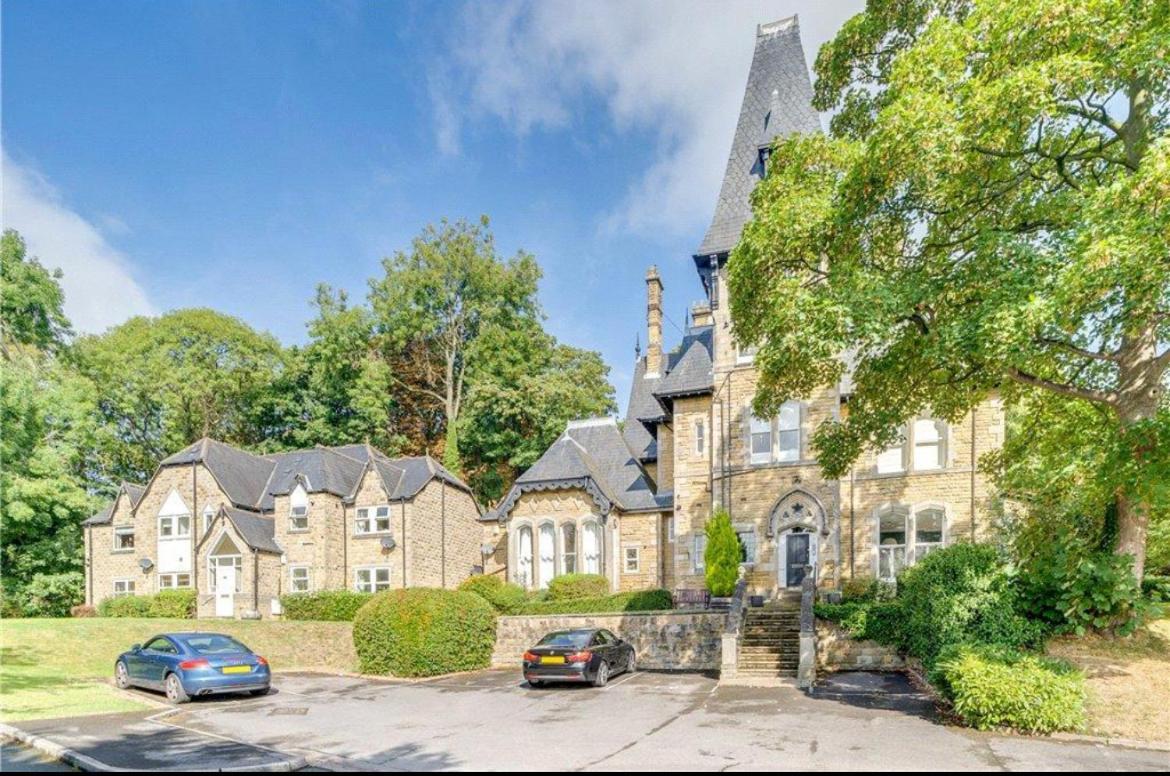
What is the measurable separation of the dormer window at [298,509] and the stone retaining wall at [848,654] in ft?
75.2

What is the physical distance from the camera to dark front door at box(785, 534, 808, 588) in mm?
24031

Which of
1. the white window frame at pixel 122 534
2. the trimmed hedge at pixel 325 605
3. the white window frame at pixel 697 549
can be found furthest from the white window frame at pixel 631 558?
the white window frame at pixel 122 534

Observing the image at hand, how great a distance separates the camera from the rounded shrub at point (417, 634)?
19875 millimetres

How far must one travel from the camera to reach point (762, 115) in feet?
93.7

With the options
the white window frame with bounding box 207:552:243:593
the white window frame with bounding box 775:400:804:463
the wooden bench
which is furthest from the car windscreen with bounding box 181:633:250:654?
the white window frame with bounding box 775:400:804:463

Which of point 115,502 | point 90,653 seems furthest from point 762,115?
point 115,502

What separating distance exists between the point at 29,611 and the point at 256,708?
77.0ft

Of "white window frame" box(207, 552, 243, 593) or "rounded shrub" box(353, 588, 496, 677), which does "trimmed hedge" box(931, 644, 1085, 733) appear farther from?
"white window frame" box(207, 552, 243, 593)

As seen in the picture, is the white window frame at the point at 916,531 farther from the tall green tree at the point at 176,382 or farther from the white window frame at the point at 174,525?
the tall green tree at the point at 176,382

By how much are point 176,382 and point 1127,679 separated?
48.1m

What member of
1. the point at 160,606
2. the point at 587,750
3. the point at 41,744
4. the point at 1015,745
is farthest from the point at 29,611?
the point at 1015,745

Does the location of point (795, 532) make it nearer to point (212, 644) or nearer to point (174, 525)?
point (212, 644)

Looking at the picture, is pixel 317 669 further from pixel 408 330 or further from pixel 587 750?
pixel 408 330

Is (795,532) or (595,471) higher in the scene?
(595,471)
